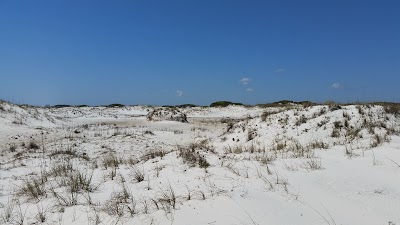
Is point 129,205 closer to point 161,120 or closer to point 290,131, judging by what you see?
point 290,131

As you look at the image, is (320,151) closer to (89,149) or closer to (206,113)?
(89,149)

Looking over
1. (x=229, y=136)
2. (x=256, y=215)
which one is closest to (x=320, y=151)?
(x=256, y=215)

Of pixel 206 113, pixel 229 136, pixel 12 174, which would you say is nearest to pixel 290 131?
pixel 229 136

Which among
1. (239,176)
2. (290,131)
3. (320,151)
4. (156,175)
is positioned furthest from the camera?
(290,131)

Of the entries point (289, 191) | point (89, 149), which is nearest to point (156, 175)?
point (289, 191)

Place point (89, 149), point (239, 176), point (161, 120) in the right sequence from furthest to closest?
point (161, 120)
point (89, 149)
point (239, 176)

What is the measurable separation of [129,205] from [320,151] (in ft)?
14.7

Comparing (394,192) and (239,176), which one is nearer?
(394,192)

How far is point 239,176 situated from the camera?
16.2 feet

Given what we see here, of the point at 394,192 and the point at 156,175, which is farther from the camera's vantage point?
the point at 156,175

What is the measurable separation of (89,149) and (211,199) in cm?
865

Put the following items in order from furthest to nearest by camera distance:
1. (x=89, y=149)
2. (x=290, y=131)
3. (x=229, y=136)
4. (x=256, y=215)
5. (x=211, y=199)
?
(x=229, y=136), (x=290, y=131), (x=89, y=149), (x=211, y=199), (x=256, y=215)

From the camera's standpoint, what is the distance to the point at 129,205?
13.2 ft

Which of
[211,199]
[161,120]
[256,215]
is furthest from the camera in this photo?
[161,120]
